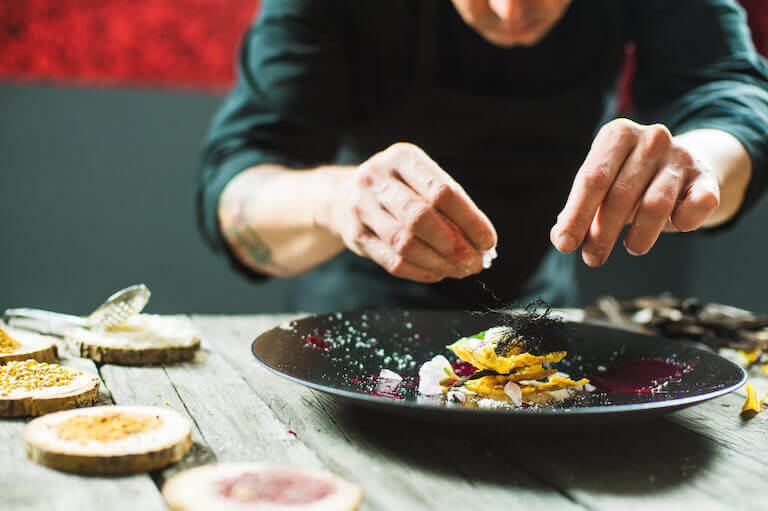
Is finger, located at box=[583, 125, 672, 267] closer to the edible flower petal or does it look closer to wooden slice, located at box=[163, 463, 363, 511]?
the edible flower petal

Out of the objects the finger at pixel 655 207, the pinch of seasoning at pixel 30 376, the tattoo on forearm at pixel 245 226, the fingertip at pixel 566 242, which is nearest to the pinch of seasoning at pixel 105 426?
the pinch of seasoning at pixel 30 376

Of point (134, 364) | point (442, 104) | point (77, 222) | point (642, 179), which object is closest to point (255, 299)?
point (77, 222)

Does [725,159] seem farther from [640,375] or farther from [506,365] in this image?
[506,365]

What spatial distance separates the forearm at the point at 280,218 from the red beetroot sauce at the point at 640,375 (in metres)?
0.48

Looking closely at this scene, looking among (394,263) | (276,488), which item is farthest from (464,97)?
(276,488)

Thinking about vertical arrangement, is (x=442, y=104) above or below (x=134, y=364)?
above

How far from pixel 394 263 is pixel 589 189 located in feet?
0.84

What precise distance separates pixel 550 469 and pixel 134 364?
22.3 inches

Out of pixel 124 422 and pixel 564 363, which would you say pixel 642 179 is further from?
pixel 124 422

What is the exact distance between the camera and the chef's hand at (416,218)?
795mm

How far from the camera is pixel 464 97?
1.47m

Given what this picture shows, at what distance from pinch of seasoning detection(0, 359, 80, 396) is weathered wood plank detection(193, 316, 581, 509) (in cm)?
21

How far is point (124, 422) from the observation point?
598 mm

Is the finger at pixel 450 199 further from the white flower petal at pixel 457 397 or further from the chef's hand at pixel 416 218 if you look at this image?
the white flower petal at pixel 457 397
